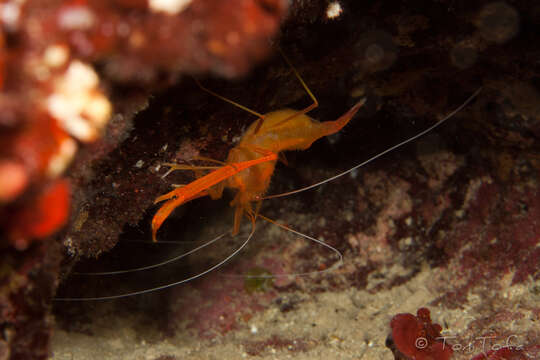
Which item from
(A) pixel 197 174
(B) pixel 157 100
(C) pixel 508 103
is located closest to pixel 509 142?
(C) pixel 508 103

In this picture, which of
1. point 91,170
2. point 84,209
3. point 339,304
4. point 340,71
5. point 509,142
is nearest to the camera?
point 91,170

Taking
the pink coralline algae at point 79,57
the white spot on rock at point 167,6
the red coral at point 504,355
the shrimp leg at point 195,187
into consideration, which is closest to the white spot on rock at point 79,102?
the pink coralline algae at point 79,57

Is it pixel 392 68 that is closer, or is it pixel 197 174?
pixel 197 174

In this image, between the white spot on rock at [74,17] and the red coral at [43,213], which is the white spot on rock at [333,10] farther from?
the red coral at [43,213]

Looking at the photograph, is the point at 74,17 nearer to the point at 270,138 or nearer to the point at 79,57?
the point at 79,57

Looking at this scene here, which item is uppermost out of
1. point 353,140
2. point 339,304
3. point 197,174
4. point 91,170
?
point 91,170

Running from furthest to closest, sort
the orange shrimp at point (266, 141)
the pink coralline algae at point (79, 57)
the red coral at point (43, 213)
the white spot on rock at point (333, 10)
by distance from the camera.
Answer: the orange shrimp at point (266, 141), the white spot on rock at point (333, 10), the red coral at point (43, 213), the pink coralline algae at point (79, 57)

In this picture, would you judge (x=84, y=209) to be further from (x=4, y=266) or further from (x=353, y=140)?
(x=353, y=140)

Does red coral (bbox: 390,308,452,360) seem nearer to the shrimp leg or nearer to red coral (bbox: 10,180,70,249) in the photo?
the shrimp leg
